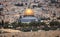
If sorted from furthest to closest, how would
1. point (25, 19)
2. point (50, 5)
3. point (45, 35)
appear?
point (50, 5), point (25, 19), point (45, 35)

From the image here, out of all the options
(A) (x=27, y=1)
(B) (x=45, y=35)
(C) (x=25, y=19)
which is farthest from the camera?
(A) (x=27, y=1)

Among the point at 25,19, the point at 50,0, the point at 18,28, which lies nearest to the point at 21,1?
the point at 50,0

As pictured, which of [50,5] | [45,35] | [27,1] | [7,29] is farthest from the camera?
[27,1]

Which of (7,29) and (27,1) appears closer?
(7,29)

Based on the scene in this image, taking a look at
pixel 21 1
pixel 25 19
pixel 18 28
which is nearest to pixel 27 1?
pixel 21 1

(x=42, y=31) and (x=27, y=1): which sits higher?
(x=42, y=31)

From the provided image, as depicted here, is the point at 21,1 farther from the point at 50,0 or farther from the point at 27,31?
the point at 27,31

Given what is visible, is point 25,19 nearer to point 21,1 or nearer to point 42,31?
point 42,31

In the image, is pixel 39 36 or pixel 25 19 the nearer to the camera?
pixel 39 36

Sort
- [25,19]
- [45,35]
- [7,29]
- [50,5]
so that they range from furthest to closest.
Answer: [50,5] < [25,19] < [7,29] < [45,35]
